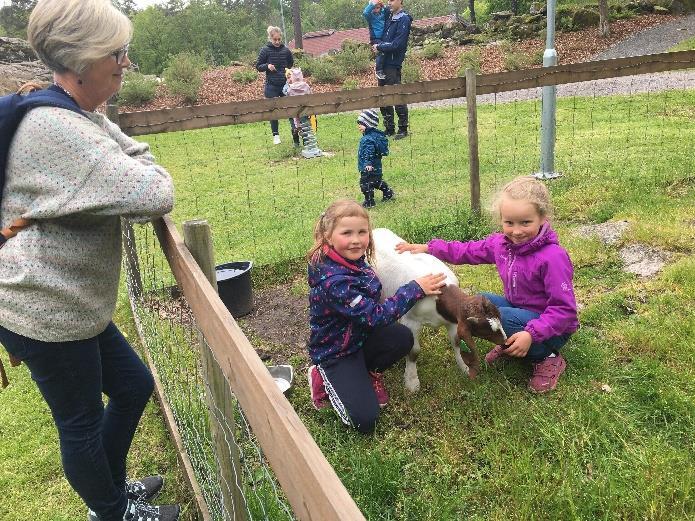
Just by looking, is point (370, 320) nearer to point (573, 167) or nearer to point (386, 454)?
point (386, 454)

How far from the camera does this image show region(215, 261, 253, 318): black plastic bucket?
461 cm

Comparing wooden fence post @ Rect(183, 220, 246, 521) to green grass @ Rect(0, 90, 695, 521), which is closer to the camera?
wooden fence post @ Rect(183, 220, 246, 521)

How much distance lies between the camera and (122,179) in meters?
1.71

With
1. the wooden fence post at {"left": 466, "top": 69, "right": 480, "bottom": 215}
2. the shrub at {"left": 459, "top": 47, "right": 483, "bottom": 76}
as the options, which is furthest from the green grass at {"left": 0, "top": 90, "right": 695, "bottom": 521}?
the shrub at {"left": 459, "top": 47, "right": 483, "bottom": 76}

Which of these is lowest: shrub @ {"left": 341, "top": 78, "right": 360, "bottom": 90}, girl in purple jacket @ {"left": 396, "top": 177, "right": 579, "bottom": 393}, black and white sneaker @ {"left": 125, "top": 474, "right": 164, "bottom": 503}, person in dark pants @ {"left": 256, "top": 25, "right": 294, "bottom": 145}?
shrub @ {"left": 341, "top": 78, "right": 360, "bottom": 90}

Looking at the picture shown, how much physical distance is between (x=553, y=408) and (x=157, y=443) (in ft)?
7.10

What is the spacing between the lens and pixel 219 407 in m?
2.00

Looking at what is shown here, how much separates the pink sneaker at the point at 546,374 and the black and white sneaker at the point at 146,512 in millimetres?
1941

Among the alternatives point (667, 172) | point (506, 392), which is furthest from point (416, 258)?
point (667, 172)

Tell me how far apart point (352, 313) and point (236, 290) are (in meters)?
1.86

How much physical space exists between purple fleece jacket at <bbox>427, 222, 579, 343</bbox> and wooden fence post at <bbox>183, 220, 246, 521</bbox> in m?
1.75

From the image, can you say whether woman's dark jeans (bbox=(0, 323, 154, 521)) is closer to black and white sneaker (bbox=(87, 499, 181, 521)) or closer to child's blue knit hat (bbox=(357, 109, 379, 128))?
black and white sneaker (bbox=(87, 499, 181, 521))

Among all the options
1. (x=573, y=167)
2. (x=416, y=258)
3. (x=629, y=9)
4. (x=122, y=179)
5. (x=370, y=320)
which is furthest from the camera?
(x=629, y=9)

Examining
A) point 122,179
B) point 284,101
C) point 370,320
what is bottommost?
point 370,320
